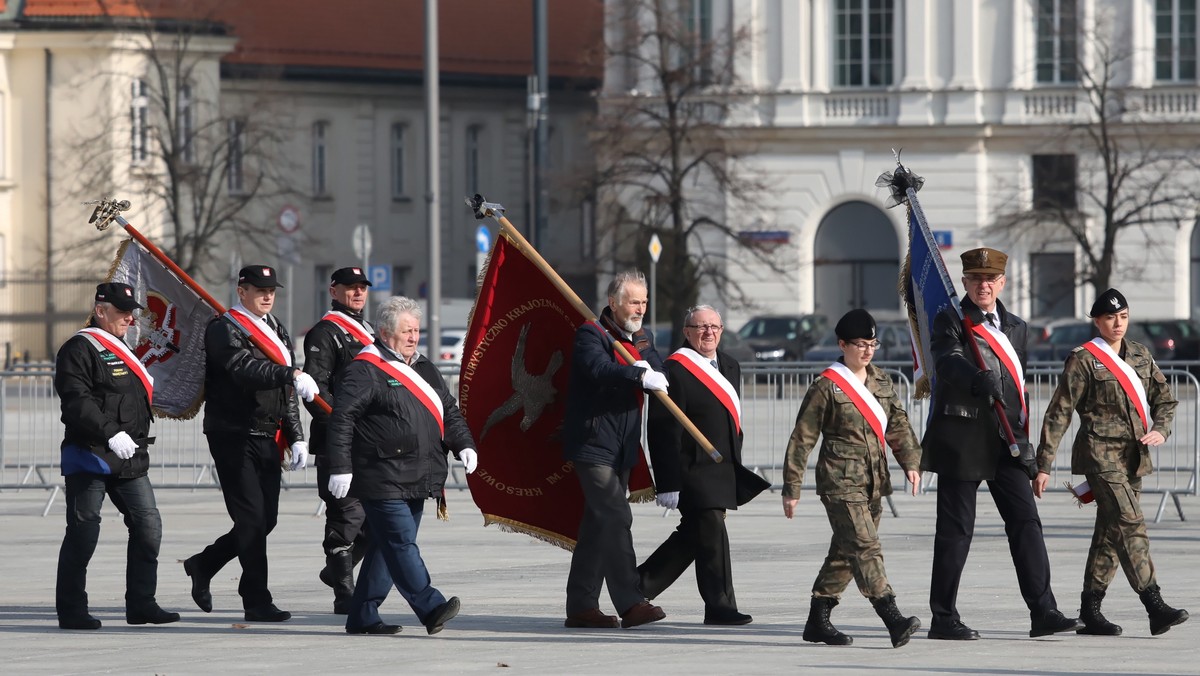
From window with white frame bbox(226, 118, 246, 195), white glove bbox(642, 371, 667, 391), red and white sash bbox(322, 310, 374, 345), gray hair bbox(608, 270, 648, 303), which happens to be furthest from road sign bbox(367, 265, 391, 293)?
white glove bbox(642, 371, 667, 391)

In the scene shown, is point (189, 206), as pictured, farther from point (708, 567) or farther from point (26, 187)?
point (708, 567)

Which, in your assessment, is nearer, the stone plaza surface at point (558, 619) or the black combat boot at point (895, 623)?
the stone plaza surface at point (558, 619)

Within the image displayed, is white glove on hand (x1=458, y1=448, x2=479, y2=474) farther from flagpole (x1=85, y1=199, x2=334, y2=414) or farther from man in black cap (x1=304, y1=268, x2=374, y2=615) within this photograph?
man in black cap (x1=304, y1=268, x2=374, y2=615)

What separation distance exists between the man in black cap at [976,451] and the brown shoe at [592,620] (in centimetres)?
168

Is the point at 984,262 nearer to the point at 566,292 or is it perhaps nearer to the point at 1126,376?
the point at 1126,376

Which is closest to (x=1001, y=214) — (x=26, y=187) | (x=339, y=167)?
(x=339, y=167)

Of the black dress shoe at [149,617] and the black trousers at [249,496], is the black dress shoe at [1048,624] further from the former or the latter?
the black dress shoe at [149,617]

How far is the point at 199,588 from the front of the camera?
12875mm

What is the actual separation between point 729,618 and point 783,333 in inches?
1361

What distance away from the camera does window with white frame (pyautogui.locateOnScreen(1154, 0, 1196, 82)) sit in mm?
50312

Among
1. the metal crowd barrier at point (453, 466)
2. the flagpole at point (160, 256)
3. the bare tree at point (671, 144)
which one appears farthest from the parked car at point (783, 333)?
the flagpole at point (160, 256)

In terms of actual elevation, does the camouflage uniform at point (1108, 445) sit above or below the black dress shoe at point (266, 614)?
above

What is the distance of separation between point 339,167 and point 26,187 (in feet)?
27.4

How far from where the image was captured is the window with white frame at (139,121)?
51.0 m
